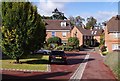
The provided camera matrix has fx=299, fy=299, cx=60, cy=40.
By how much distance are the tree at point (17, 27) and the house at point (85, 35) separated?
56.6 m

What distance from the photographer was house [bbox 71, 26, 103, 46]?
278 ft

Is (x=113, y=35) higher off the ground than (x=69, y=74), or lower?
higher

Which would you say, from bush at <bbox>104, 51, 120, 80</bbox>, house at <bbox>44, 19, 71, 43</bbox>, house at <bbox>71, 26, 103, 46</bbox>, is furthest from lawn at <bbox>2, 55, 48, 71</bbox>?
house at <bbox>71, 26, 103, 46</bbox>

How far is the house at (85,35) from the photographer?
84.8 m

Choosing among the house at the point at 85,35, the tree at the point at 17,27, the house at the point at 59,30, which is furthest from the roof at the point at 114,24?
the tree at the point at 17,27

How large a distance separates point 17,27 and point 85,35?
228ft

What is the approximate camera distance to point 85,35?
309ft

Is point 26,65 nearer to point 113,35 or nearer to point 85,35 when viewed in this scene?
point 113,35

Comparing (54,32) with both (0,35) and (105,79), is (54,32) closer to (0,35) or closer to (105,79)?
(0,35)

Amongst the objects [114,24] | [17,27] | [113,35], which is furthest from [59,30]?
[17,27]

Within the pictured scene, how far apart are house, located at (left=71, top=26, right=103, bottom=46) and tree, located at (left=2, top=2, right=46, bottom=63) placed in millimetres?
56619

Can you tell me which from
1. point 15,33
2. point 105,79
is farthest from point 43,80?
point 15,33

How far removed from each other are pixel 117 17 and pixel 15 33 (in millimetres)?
39511

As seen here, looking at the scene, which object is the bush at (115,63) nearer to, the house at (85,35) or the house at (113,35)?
the house at (113,35)
